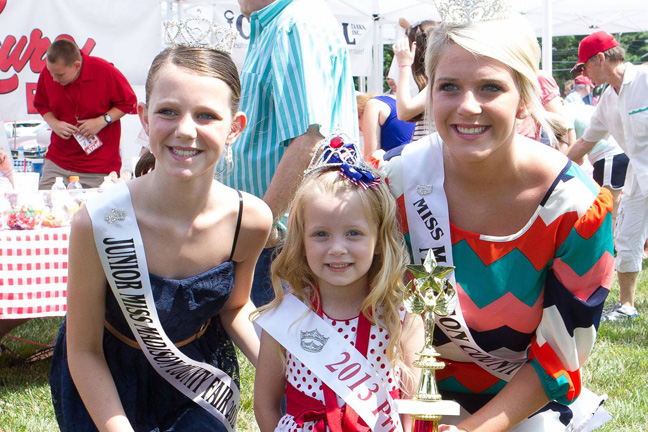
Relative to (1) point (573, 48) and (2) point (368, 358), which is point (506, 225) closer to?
(2) point (368, 358)

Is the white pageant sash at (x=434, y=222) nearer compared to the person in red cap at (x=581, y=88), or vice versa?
the white pageant sash at (x=434, y=222)

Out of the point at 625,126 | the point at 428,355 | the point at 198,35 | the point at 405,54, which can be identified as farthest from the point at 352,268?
the point at 625,126

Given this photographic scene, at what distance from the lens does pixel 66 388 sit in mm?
2361

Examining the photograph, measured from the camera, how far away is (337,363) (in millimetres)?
2209

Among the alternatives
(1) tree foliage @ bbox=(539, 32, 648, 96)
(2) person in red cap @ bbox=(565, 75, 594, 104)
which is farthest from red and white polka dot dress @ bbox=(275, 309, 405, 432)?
(1) tree foliage @ bbox=(539, 32, 648, 96)

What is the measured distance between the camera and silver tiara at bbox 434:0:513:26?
2098mm

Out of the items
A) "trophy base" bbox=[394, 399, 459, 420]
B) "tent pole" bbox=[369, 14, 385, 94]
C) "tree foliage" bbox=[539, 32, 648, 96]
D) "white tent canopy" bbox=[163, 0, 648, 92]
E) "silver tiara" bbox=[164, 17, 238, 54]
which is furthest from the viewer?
"tree foliage" bbox=[539, 32, 648, 96]

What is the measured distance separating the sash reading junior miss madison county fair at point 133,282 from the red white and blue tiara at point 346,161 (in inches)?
24.2

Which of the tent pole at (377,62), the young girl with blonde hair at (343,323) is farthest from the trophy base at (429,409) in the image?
the tent pole at (377,62)

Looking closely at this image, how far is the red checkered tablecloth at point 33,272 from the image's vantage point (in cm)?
416

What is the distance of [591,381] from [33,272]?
3367 millimetres

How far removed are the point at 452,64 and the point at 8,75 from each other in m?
6.72

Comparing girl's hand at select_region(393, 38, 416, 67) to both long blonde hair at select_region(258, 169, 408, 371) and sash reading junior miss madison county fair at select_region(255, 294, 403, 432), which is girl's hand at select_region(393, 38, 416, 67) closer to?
long blonde hair at select_region(258, 169, 408, 371)

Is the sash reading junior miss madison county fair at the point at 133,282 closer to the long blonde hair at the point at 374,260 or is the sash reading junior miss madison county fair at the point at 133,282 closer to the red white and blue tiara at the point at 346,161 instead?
the long blonde hair at the point at 374,260
